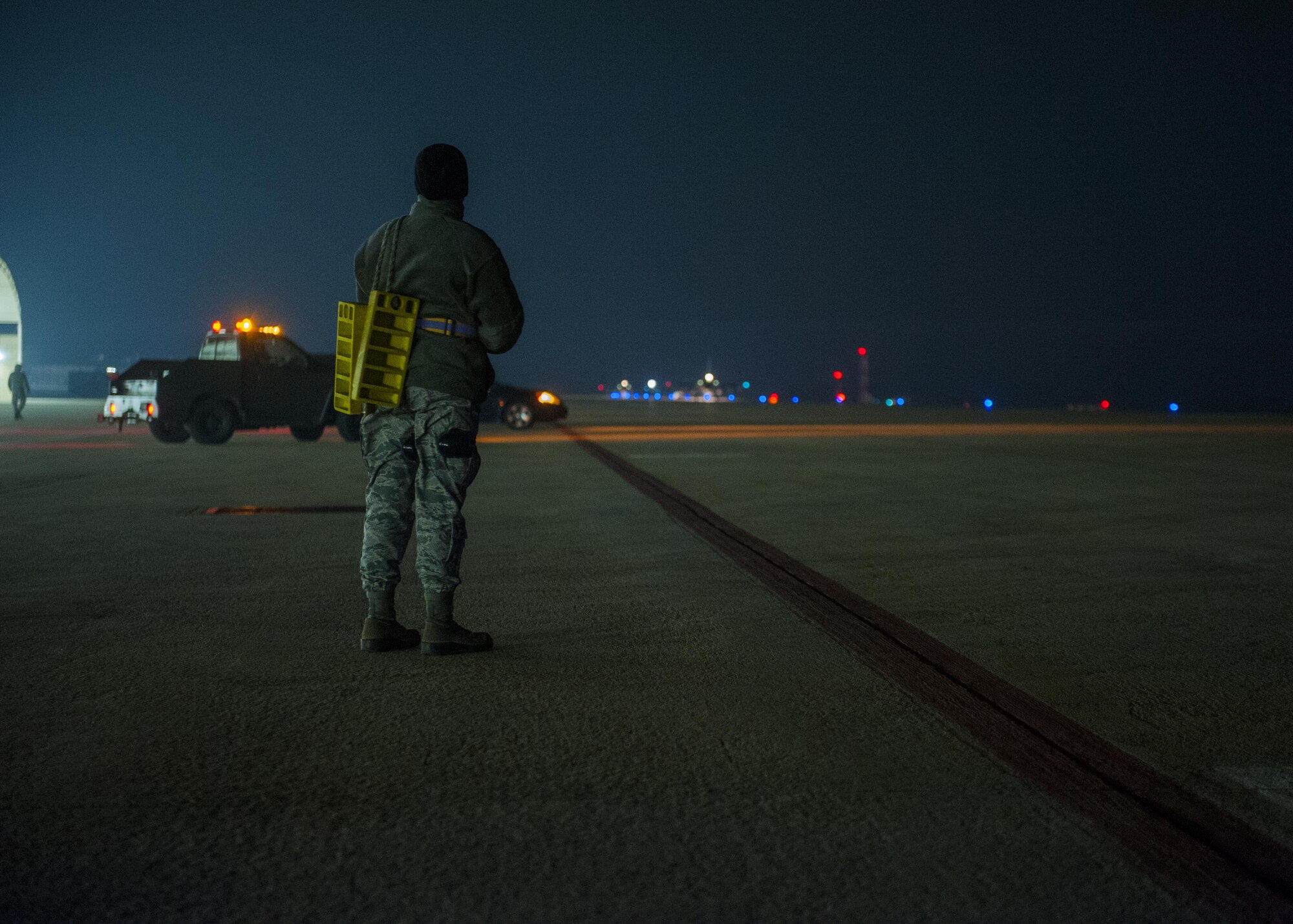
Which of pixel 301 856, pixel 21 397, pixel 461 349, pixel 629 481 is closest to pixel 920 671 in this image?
pixel 461 349

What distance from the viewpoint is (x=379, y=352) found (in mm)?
4477

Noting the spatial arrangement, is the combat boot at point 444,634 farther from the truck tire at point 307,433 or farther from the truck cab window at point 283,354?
the truck tire at point 307,433

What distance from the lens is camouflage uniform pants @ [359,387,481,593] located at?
4.54 meters

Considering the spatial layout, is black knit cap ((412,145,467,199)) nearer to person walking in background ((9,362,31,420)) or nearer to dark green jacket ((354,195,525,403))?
dark green jacket ((354,195,525,403))

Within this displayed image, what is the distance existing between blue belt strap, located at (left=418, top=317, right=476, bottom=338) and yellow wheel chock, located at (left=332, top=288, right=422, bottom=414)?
0.13ft

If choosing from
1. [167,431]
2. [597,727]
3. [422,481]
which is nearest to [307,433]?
[167,431]

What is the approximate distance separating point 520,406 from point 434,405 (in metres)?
21.0

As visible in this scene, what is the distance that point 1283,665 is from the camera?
4.49 m

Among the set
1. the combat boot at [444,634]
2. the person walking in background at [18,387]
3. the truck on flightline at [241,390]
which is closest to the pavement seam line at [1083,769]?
the combat boot at [444,634]

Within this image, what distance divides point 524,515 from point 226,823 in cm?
686

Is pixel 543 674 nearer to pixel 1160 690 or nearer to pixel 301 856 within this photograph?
pixel 301 856

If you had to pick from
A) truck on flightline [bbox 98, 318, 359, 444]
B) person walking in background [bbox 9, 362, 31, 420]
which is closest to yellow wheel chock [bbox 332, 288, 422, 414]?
truck on flightline [bbox 98, 318, 359, 444]

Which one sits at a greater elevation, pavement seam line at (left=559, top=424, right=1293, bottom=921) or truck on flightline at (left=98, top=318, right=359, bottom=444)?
truck on flightline at (left=98, top=318, right=359, bottom=444)

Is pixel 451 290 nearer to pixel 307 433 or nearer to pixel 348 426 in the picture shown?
pixel 348 426
